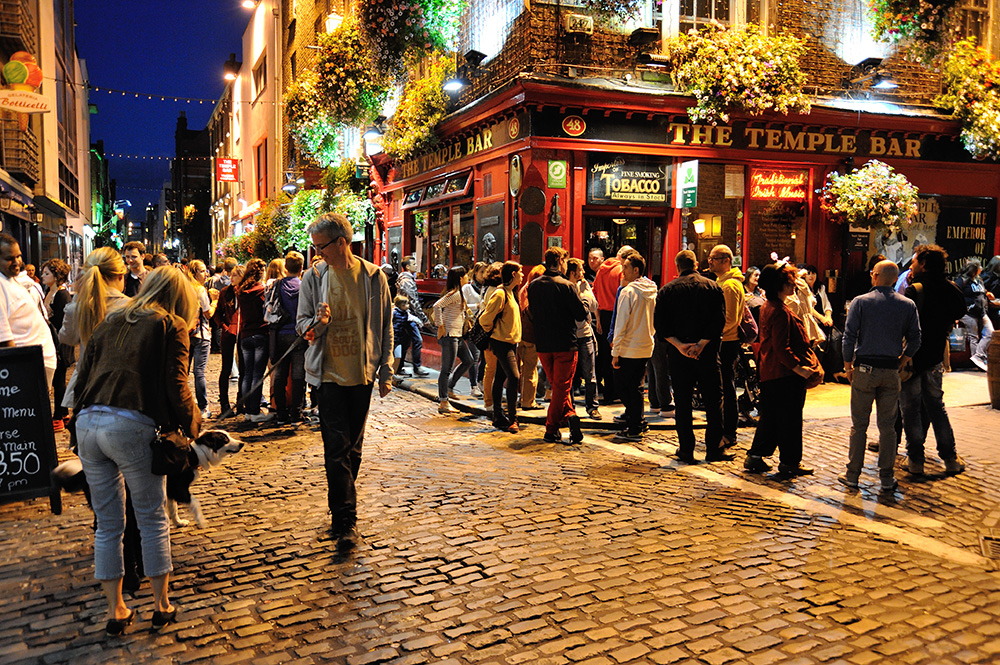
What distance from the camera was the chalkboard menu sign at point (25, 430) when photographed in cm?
568

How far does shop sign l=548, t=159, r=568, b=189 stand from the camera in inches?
497

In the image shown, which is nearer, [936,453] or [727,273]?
[936,453]

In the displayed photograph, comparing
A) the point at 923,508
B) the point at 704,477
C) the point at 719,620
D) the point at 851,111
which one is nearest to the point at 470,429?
the point at 704,477

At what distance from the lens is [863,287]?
14.3 metres

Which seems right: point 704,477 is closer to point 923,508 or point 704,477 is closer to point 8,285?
point 923,508

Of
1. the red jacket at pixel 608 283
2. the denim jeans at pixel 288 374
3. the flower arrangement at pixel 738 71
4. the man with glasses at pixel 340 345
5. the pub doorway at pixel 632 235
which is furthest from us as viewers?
the pub doorway at pixel 632 235

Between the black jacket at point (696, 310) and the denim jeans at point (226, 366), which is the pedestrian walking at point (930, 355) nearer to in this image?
the black jacket at point (696, 310)

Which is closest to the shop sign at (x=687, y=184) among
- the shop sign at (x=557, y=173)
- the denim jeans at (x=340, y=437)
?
the shop sign at (x=557, y=173)

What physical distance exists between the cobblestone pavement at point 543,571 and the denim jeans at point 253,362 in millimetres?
2433

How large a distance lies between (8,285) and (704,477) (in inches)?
249

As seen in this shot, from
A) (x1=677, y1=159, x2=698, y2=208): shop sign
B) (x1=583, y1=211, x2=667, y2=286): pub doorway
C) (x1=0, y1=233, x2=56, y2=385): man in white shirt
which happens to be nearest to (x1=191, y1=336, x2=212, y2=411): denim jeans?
(x1=0, y1=233, x2=56, y2=385): man in white shirt

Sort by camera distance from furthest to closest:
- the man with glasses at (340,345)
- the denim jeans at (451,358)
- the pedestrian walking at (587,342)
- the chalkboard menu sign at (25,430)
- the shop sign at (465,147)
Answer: the shop sign at (465,147), the denim jeans at (451,358), the pedestrian walking at (587,342), the chalkboard menu sign at (25,430), the man with glasses at (340,345)

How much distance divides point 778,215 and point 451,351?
7425 mm

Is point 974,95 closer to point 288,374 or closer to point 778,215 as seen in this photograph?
point 778,215
